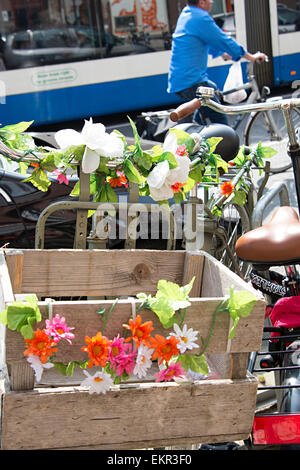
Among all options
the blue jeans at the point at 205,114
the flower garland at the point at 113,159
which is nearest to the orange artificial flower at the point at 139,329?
the flower garland at the point at 113,159

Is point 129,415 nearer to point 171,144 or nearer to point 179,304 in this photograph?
point 179,304

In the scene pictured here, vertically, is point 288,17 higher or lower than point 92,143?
A: higher

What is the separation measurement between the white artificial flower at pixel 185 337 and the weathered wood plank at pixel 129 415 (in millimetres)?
136

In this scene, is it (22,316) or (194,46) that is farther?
(194,46)

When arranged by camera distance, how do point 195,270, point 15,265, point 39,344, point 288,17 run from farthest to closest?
point 288,17, point 195,270, point 15,265, point 39,344

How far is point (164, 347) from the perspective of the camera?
1490 mm

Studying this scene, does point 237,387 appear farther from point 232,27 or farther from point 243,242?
point 232,27

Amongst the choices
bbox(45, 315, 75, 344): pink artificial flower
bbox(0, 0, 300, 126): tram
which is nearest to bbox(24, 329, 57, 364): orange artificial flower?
bbox(45, 315, 75, 344): pink artificial flower

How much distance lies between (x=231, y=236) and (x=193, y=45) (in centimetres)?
325

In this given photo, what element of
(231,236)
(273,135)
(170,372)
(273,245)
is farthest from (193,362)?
(273,135)

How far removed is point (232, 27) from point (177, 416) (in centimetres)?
1043

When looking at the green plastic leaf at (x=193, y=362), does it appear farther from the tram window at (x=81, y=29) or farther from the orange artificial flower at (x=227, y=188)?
the tram window at (x=81, y=29)

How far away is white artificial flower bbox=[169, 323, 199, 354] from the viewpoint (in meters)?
1.48

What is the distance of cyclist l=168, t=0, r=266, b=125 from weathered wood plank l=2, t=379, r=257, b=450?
4.68m
